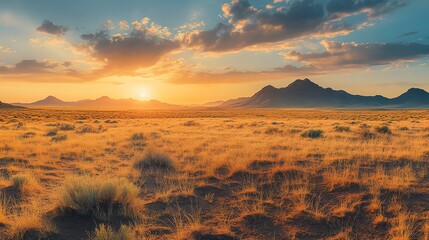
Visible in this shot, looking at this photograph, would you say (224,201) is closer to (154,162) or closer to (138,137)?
(154,162)

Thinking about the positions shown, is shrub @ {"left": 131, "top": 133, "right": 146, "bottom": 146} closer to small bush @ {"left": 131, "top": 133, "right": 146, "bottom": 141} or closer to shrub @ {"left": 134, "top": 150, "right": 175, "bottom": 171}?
small bush @ {"left": 131, "top": 133, "right": 146, "bottom": 141}

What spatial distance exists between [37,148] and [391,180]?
15118 millimetres

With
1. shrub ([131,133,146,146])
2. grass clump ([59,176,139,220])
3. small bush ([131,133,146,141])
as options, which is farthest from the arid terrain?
small bush ([131,133,146,141])

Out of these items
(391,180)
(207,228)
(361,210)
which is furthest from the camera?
(391,180)

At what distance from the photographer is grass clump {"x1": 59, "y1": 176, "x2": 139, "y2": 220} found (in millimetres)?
6484

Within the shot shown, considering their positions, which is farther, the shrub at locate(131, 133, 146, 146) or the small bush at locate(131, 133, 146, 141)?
the small bush at locate(131, 133, 146, 141)

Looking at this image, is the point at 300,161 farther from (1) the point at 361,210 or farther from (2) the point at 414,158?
(1) the point at 361,210

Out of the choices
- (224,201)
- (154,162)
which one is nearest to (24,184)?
(154,162)

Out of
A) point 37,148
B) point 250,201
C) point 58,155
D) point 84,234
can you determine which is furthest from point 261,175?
point 37,148

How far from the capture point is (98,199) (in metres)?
6.64

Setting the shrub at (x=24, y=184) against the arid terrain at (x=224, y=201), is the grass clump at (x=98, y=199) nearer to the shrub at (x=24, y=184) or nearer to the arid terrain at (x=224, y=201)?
the arid terrain at (x=224, y=201)

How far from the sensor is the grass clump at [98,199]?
648cm

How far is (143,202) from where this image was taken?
730cm

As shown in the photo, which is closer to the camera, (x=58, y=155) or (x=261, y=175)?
(x=261, y=175)
